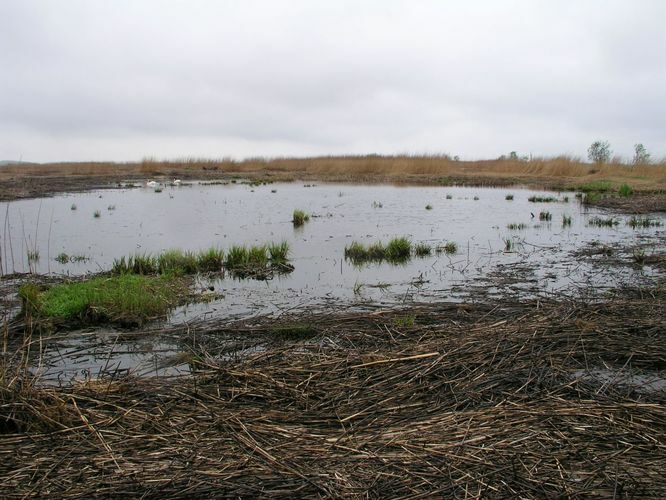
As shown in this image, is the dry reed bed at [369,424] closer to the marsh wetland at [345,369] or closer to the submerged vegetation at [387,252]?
the marsh wetland at [345,369]

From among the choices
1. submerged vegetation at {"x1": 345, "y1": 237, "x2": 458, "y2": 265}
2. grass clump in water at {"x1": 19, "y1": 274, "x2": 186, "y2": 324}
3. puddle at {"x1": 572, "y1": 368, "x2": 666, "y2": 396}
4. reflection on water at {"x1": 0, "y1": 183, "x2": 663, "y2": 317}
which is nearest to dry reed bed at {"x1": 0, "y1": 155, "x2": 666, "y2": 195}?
→ reflection on water at {"x1": 0, "y1": 183, "x2": 663, "y2": 317}

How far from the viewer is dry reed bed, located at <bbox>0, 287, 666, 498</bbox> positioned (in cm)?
326

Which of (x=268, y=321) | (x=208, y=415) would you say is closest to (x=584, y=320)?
(x=268, y=321)

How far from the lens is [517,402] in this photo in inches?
169

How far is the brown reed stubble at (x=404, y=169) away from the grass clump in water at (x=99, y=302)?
1186 inches

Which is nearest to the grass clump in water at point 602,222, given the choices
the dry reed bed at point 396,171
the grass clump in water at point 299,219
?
Result: the grass clump in water at point 299,219

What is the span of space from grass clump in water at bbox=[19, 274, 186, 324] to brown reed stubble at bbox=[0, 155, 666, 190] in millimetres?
30132

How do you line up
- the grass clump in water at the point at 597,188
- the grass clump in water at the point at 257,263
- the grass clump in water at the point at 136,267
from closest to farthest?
the grass clump in water at the point at 136,267 → the grass clump in water at the point at 257,263 → the grass clump in water at the point at 597,188

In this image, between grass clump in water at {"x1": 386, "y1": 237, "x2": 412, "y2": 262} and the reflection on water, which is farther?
grass clump in water at {"x1": 386, "y1": 237, "x2": 412, "y2": 262}

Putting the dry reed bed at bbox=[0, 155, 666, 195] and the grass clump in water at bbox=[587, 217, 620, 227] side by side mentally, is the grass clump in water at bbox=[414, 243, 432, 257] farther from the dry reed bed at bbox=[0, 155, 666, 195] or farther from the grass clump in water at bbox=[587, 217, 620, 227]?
the dry reed bed at bbox=[0, 155, 666, 195]

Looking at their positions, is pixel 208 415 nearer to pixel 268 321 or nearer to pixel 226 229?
pixel 268 321

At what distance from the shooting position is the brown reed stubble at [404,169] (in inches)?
1539

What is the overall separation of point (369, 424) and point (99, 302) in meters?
4.97

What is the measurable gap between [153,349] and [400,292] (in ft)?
13.9
